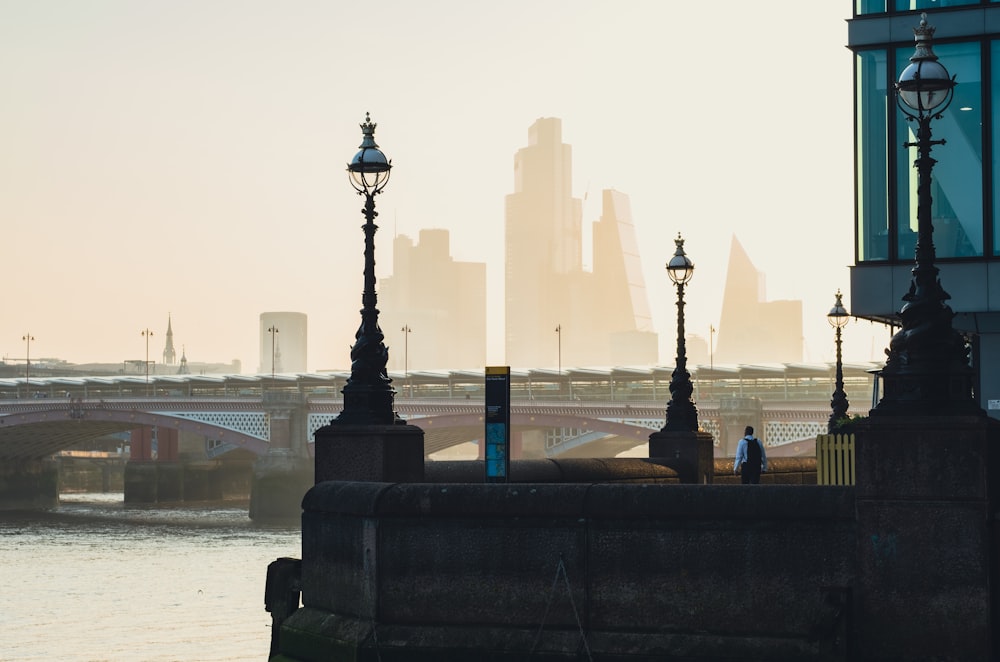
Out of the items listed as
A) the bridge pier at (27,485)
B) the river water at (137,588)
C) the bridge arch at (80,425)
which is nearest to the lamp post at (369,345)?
the river water at (137,588)

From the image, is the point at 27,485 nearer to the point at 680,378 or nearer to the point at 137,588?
the point at 137,588

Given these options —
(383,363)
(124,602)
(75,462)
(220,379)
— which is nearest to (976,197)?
(383,363)

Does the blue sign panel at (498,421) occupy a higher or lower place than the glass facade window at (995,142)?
lower

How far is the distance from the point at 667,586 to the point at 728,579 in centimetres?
56

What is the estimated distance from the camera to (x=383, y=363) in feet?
65.2

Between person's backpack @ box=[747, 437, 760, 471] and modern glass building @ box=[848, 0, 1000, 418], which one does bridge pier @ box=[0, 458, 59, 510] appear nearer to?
modern glass building @ box=[848, 0, 1000, 418]

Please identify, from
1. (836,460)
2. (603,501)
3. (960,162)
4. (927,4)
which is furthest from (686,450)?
(603,501)

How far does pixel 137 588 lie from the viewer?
47625 millimetres

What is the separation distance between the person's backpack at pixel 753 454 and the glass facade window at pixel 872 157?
190 inches

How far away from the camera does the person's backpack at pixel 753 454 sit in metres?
26.4

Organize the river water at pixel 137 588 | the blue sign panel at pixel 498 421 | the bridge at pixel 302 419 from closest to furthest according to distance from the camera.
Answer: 1. the blue sign panel at pixel 498 421
2. the river water at pixel 137 588
3. the bridge at pixel 302 419

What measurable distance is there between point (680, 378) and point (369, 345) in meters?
11.9

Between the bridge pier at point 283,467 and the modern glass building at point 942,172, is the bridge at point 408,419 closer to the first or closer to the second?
the bridge pier at point 283,467

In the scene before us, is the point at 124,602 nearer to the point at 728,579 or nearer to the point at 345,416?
the point at 345,416
